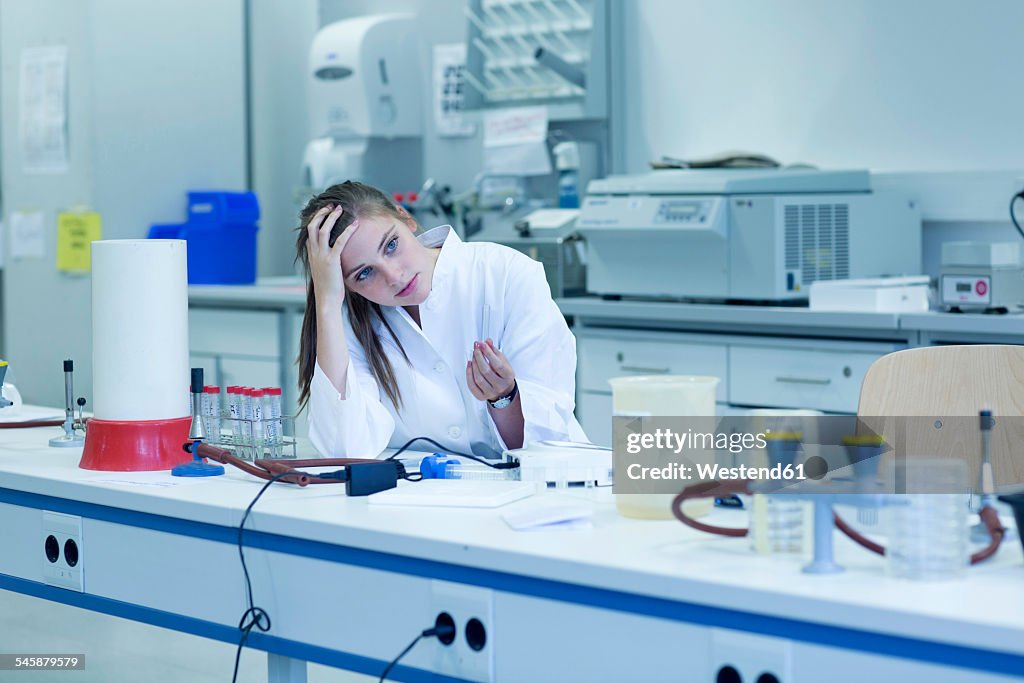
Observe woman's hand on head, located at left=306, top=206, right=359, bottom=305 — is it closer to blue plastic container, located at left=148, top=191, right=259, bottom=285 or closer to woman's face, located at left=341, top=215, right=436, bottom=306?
woman's face, located at left=341, top=215, right=436, bottom=306

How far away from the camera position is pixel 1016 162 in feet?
11.2

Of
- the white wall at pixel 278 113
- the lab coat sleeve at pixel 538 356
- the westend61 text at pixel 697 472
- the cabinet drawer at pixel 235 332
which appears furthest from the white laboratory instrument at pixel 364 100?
the westend61 text at pixel 697 472

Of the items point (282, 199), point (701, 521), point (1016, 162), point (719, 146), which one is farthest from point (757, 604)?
point (282, 199)

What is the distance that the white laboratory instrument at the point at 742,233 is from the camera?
3.13m

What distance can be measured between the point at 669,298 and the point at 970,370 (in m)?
1.38

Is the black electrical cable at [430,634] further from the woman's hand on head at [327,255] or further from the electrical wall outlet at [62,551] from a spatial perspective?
the woman's hand on head at [327,255]

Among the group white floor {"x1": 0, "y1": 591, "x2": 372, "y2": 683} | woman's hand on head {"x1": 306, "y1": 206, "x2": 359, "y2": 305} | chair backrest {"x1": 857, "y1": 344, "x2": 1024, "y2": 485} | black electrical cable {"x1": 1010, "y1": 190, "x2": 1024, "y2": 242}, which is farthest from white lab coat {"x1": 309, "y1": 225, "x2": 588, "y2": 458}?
black electrical cable {"x1": 1010, "y1": 190, "x2": 1024, "y2": 242}

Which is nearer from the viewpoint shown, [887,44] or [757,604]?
[757,604]

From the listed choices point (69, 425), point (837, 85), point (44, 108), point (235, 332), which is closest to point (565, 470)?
point (69, 425)

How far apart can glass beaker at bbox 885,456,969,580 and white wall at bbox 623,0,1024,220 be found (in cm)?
246

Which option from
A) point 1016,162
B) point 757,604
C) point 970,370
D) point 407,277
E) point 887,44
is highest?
point 887,44

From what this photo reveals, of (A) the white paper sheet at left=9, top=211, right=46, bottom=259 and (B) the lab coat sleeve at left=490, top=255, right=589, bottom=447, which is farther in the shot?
(A) the white paper sheet at left=9, top=211, right=46, bottom=259

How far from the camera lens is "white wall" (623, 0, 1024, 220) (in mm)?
3443

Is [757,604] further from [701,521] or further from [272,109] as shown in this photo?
[272,109]
